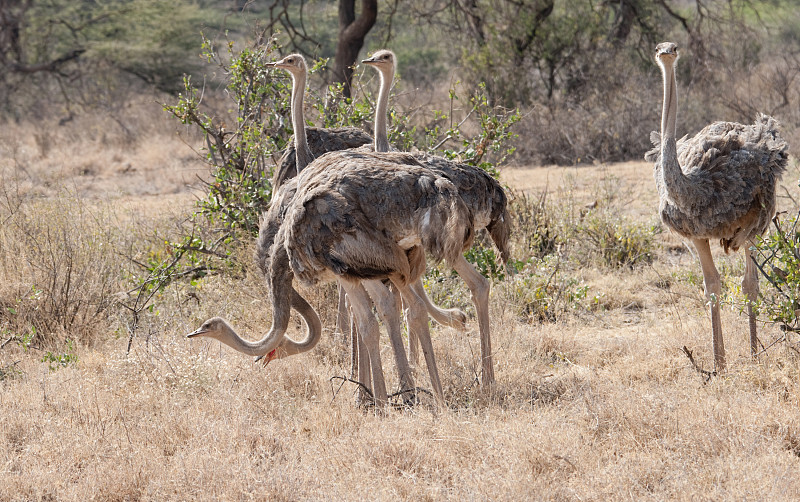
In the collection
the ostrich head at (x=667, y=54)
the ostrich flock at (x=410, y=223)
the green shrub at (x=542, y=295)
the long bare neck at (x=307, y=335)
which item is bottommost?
the green shrub at (x=542, y=295)

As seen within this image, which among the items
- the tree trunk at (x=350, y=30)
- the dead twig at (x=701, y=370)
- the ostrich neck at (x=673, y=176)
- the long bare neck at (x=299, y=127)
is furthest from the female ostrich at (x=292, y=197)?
the tree trunk at (x=350, y=30)

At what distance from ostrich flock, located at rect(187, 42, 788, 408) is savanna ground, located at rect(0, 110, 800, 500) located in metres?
0.26

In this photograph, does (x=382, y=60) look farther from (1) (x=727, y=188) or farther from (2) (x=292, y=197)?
→ (1) (x=727, y=188)

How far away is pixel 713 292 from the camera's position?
194 inches

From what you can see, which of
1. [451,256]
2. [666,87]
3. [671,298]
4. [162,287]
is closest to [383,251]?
[451,256]

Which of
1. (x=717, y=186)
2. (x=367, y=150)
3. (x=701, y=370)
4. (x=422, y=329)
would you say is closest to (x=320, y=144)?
(x=367, y=150)

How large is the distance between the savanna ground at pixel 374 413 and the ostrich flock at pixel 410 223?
0.26 m

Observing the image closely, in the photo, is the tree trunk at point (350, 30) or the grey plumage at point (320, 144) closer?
the grey plumage at point (320, 144)

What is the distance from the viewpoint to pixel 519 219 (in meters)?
7.34

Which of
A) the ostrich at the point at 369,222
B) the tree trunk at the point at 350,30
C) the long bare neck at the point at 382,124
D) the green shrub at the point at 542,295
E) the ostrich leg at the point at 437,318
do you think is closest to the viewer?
the ostrich at the point at 369,222

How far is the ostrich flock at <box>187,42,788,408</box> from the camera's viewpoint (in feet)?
12.8

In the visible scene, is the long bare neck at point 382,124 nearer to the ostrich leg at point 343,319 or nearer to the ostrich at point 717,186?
the ostrich leg at point 343,319

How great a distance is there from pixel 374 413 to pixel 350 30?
30.6 feet

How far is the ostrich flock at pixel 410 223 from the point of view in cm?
390
